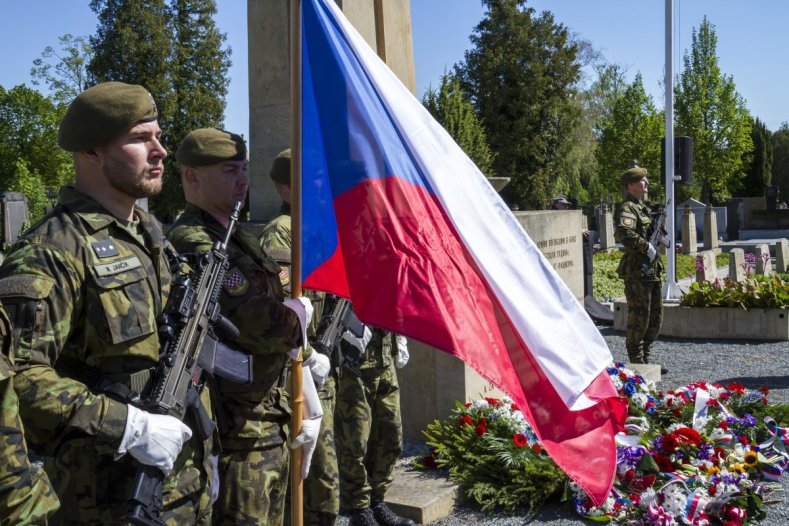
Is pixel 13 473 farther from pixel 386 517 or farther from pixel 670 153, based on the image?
pixel 670 153

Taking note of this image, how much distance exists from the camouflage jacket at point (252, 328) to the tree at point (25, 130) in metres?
51.7

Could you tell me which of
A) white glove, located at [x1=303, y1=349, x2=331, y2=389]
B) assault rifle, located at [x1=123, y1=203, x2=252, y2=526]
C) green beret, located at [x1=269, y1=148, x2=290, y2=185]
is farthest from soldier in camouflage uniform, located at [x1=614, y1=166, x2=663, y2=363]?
assault rifle, located at [x1=123, y1=203, x2=252, y2=526]

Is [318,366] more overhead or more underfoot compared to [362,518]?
more overhead

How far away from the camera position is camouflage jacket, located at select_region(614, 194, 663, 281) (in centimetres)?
903

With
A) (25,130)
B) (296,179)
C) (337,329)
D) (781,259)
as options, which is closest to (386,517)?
(337,329)

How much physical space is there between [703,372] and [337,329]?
250 inches

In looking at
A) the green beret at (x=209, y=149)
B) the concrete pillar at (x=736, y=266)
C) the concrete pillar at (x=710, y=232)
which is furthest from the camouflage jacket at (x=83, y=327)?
the concrete pillar at (x=710, y=232)

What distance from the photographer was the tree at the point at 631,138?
46094mm

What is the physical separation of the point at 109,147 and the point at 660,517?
3.62 m

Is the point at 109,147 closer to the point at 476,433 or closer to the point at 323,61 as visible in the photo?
the point at 323,61

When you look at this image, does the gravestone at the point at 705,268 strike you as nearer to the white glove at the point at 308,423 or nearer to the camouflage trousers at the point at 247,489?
the white glove at the point at 308,423

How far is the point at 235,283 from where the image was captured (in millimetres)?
3107

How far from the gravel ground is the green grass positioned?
4215 mm

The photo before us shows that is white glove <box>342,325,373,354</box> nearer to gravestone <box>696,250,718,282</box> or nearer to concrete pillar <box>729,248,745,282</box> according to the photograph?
gravestone <box>696,250,718,282</box>
